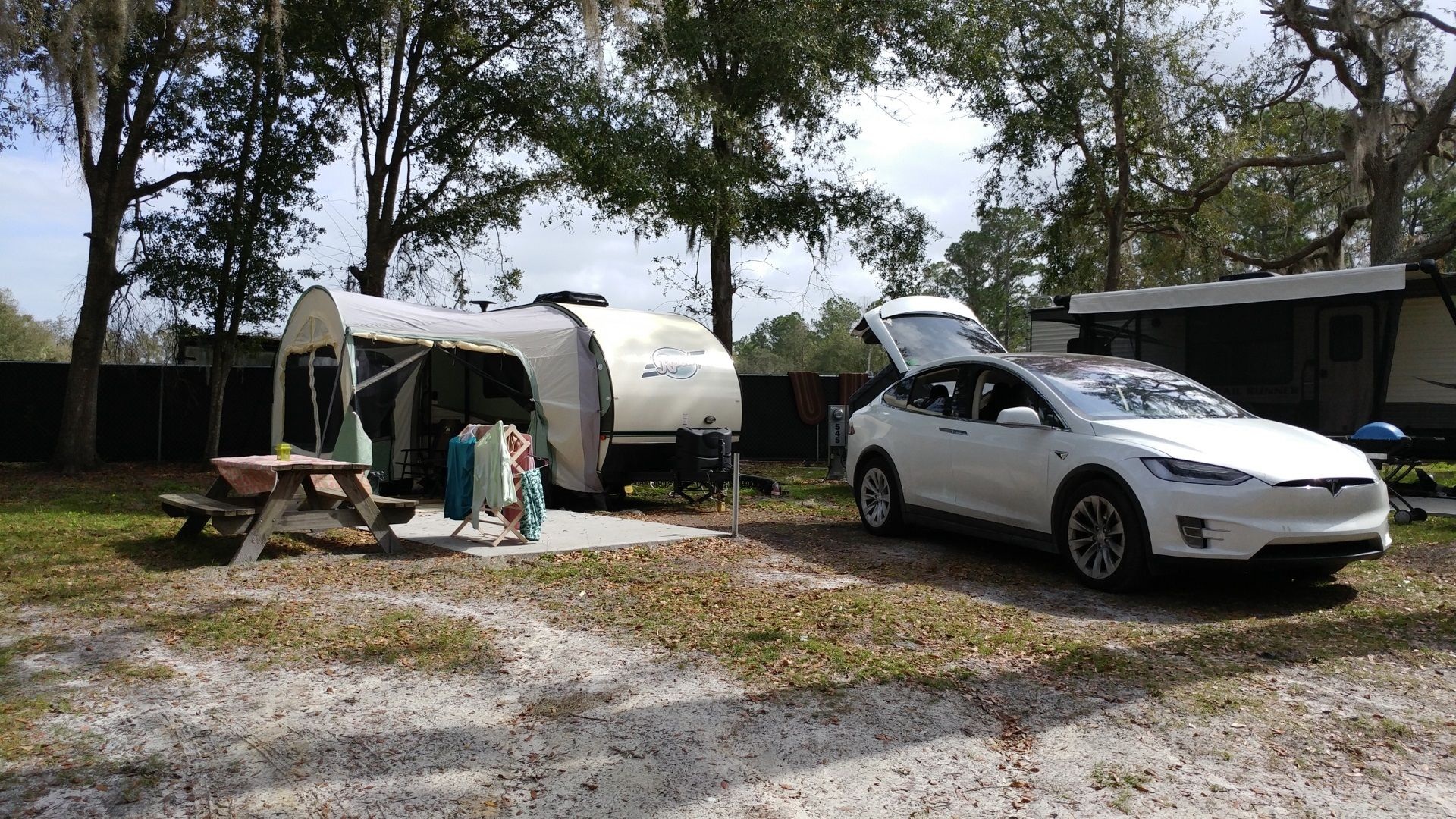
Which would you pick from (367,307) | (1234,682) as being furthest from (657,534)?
(1234,682)

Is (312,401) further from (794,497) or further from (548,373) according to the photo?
(794,497)

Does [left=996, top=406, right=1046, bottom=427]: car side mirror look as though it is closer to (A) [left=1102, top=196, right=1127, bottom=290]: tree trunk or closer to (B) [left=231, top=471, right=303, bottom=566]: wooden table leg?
(B) [left=231, top=471, right=303, bottom=566]: wooden table leg

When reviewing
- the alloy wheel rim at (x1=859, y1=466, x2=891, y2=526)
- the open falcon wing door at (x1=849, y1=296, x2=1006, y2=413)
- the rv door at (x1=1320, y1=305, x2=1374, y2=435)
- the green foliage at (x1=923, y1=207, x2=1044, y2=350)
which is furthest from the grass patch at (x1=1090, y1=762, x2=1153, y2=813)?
the green foliage at (x1=923, y1=207, x2=1044, y2=350)

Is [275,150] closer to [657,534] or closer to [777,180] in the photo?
[777,180]

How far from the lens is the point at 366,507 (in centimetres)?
801

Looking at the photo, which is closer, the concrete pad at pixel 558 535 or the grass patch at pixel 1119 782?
the grass patch at pixel 1119 782

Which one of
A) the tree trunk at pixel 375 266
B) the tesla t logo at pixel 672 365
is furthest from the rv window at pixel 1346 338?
the tree trunk at pixel 375 266

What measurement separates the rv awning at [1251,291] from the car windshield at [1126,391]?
382 cm

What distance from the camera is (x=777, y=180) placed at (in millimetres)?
18469

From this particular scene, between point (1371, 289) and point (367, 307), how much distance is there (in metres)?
10.4

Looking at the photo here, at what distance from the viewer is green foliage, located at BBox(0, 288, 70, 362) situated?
1854 inches

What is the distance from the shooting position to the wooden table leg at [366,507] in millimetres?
7957

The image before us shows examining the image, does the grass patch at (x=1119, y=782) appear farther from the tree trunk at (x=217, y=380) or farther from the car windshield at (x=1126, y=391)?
the tree trunk at (x=217, y=380)

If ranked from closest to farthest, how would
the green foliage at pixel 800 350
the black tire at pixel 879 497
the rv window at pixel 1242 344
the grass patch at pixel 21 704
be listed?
the grass patch at pixel 21 704, the black tire at pixel 879 497, the rv window at pixel 1242 344, the green foliage at pixel 800 350
